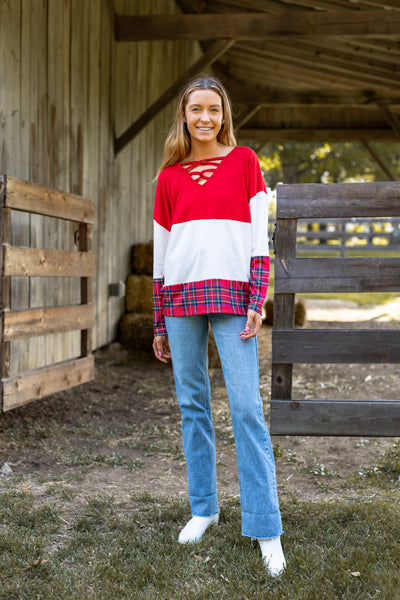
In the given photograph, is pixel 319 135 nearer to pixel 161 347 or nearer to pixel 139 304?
pixel 139 304

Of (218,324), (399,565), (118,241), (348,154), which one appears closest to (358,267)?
(218,324)

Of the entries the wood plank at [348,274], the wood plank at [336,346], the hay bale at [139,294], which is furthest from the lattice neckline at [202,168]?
the hay bale at [139,294]

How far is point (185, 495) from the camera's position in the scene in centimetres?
317

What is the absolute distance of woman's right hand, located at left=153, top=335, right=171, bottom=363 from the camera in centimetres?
270

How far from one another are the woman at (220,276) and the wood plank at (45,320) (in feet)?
5.17

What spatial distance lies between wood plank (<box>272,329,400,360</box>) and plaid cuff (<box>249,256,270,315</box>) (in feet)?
2.00

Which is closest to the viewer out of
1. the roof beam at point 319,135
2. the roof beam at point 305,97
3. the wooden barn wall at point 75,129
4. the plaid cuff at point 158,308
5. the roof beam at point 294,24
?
the plaid cuff at point 158,308

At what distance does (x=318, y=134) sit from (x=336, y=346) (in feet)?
32.5

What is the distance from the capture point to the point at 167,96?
6438 millimetres

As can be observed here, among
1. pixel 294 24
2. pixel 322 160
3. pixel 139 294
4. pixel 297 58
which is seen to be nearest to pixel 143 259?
pixel 139 294

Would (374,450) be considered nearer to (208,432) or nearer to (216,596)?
(208,432)

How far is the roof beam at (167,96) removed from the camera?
6246 millimetres

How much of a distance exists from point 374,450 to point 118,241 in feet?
12.4

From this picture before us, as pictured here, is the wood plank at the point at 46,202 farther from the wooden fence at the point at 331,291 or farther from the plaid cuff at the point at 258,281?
the plaid cuff at the point at 258,281
